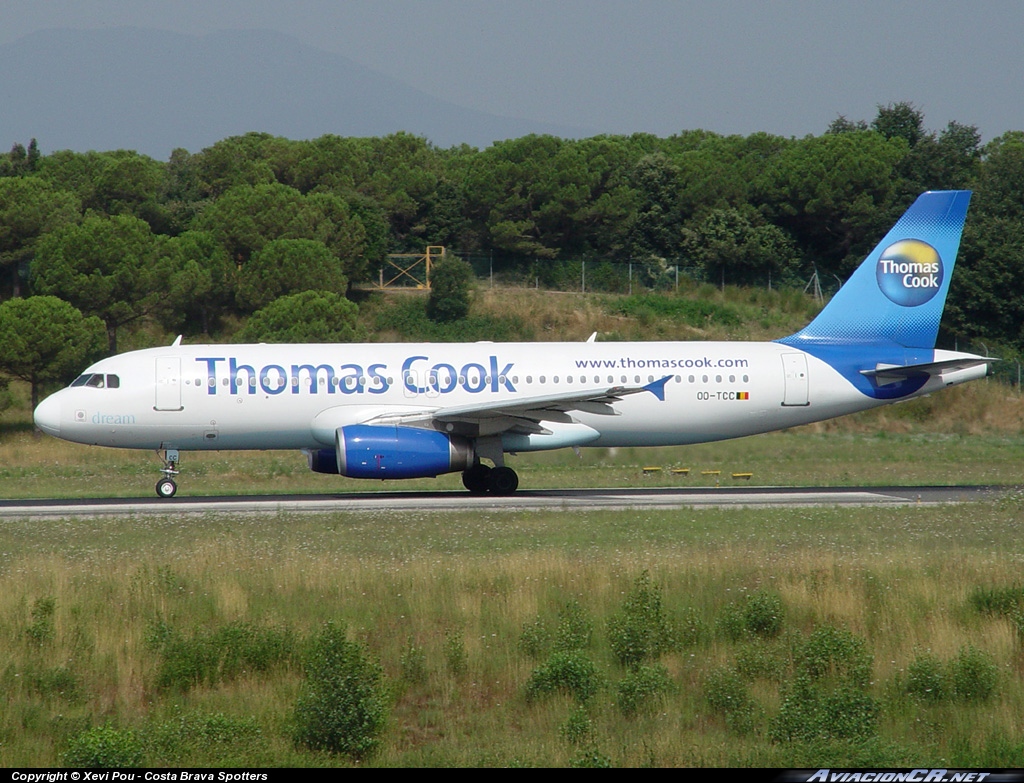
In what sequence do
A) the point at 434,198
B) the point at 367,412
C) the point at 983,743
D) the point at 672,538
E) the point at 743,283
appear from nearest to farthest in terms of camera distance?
1. the point at 983,743
2. the point at 672,538
3. the point at 367,412
4. the point at 743,283
5. the point at 434,198

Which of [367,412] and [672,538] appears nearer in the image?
[672,538]

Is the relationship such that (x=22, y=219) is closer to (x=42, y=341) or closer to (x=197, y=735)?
(x=42, y=341)

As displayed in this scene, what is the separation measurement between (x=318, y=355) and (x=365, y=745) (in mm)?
16198

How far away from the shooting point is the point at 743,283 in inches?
2618

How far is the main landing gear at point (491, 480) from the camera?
26.9 meters

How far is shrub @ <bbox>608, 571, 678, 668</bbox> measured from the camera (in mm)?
13789

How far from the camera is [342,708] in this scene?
11789mm

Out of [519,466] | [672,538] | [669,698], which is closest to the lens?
[669,698]

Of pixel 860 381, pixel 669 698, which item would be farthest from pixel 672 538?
pixel 860 381

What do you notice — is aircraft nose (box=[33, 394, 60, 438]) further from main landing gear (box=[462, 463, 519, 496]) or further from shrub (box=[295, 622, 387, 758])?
shrub (box=[295, 622, 387, 758])

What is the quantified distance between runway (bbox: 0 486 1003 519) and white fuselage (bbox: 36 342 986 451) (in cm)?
132

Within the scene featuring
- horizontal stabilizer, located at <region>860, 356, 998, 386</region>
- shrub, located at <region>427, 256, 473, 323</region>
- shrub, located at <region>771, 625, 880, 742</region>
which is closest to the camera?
shrub, located at <region>771, 625, 880, 742</region>

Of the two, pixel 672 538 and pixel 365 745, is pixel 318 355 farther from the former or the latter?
pixel 365 745

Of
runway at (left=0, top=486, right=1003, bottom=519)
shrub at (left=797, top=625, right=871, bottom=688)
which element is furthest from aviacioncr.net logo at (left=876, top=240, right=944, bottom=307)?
shrub at (left=797, top=625, right=871, bottom=688)
